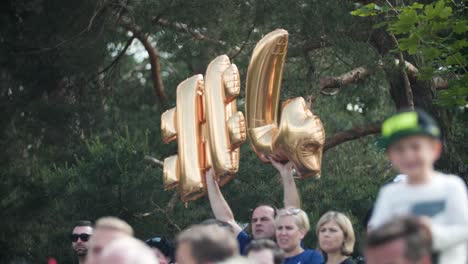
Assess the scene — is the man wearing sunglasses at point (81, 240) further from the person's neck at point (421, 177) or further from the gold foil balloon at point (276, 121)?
the person's neck at point (421, 177)

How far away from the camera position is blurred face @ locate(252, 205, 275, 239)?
8.08 m

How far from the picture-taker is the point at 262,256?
20.5 ft

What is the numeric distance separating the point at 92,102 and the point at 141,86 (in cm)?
Answer: 516

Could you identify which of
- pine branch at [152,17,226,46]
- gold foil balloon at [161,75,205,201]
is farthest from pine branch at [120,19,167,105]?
gold foil balloon at [161,75,205,201]

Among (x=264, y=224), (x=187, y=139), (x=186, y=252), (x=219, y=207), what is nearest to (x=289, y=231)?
(x=264, y=224)

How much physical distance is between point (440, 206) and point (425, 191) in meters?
0.09

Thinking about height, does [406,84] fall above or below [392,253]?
above

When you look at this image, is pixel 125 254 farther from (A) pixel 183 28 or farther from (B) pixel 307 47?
(A) pixel 183 28

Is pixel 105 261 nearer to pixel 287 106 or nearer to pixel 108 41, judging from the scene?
pixel 287 106

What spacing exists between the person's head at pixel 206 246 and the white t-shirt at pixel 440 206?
633 mm

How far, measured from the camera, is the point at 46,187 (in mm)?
15516

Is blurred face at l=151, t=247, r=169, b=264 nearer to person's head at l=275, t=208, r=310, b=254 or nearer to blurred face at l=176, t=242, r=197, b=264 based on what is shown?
person's head at l=275, t=208, r=310, b=254

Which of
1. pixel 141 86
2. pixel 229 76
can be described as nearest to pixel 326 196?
pixel 229 76

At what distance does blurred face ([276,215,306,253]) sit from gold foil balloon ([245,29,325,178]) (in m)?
1.02
